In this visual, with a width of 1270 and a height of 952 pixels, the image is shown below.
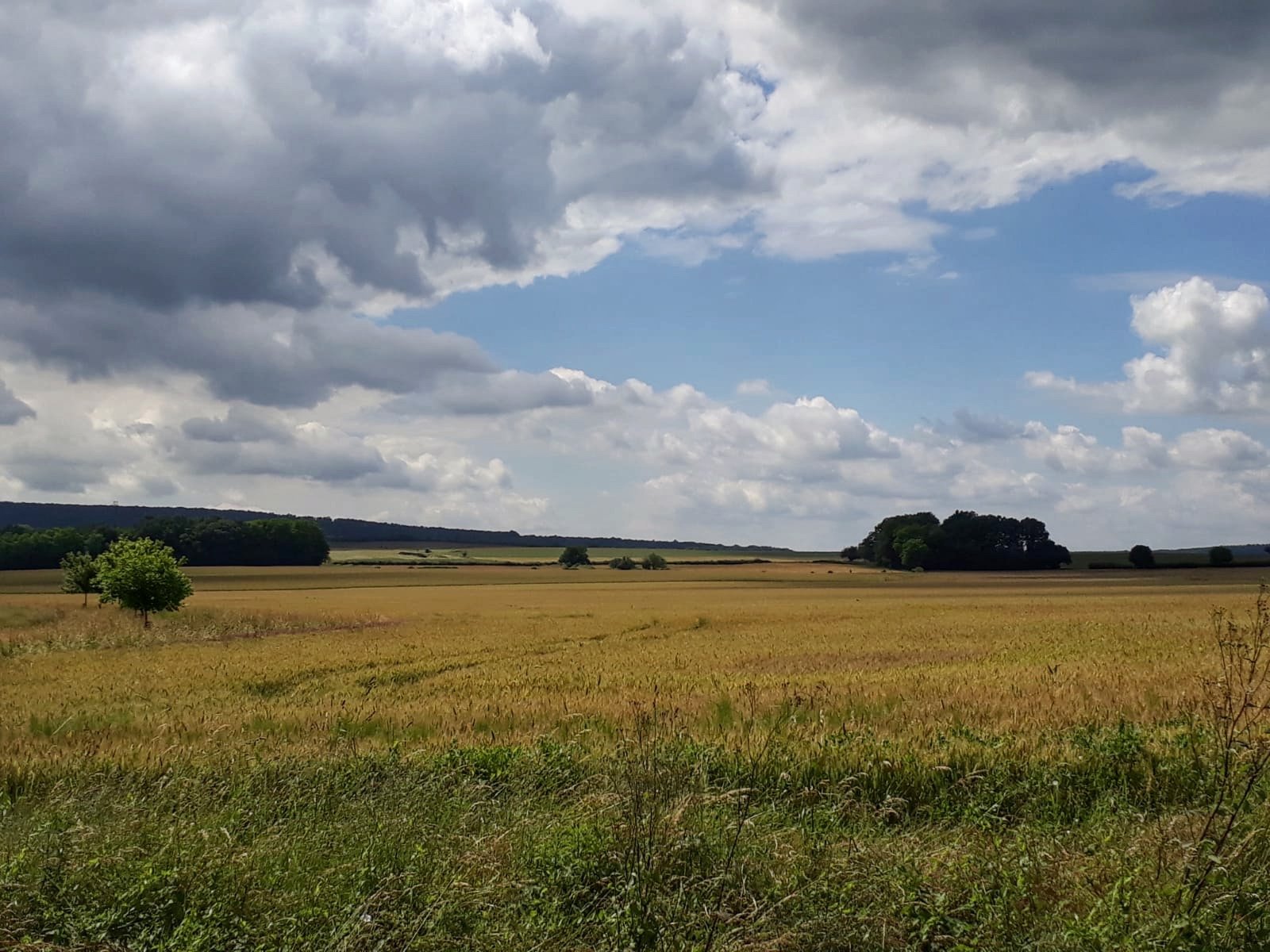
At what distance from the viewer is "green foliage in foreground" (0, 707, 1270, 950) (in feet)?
20.0

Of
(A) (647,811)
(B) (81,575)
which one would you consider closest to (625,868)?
(A) (647,811)

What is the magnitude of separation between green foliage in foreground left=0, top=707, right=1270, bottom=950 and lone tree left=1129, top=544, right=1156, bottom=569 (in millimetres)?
149649

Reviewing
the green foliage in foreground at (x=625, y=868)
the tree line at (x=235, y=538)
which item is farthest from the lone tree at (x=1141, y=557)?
the green foliage in foreground at (x=625, y=868)

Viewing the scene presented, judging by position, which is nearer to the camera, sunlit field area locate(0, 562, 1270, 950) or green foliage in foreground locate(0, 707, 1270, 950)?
green foliage in foreground locate(0, 707, 1270, 950)

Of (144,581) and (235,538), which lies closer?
(144,581)

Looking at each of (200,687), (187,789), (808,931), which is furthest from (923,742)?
(200,687)

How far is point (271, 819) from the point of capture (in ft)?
28.0

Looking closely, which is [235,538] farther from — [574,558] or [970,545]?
[970,545]

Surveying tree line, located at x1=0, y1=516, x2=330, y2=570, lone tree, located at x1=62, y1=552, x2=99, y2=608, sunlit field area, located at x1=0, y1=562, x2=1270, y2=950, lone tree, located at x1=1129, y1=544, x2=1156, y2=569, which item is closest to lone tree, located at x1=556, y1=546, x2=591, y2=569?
tree line, located at x1=0, y1=516, x2=330, y2=570

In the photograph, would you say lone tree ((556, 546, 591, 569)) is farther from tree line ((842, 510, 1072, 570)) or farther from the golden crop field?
the golden crop field

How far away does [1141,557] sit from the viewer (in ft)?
466

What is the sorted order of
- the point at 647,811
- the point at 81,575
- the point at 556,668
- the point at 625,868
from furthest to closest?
the point at 81,575 → the point at 556,668 → the point at 647,811 → the point at 625,868

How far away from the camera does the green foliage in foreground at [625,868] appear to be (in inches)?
240

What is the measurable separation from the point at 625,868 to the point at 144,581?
4410 cm
